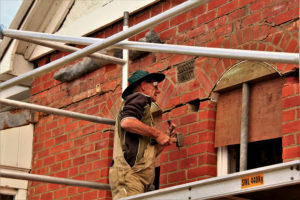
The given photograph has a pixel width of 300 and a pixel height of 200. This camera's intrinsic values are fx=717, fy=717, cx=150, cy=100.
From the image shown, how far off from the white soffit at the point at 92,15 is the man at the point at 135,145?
173 cm

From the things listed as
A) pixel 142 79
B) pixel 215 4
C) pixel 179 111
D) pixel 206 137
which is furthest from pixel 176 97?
pixel 215 4

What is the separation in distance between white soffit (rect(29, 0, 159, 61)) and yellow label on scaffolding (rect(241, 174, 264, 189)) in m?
3.30

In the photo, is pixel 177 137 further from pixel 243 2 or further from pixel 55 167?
pixel 55 167

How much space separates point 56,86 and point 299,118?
12.5ft

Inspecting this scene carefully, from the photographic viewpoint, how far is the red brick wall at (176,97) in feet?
20.5

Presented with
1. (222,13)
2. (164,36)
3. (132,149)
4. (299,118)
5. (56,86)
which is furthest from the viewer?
(56,86)

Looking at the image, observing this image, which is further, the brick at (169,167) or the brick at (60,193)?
the brick at (60,193)

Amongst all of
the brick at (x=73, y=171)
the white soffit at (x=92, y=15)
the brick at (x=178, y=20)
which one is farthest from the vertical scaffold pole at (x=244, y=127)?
the brick at (x=73, y=171)

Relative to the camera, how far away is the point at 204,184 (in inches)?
197

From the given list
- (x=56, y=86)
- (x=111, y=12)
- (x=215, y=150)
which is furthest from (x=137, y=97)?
(x=56, y=86)

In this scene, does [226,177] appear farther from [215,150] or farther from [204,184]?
[215,150]

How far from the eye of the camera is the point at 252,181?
4652mm

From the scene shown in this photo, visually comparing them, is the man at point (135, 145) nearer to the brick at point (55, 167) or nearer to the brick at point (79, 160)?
A: the brick at point (79, 160)

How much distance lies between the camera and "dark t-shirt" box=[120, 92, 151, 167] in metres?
6.09
